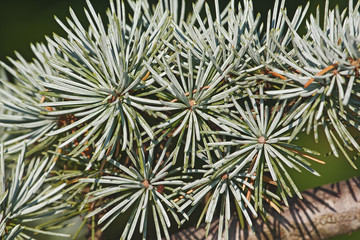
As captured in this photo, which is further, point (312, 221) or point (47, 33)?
point (47, 33)

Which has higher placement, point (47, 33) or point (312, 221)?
point (47, 33)

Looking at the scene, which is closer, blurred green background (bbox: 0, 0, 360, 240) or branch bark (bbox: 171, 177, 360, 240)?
branch bark (bbox: 171, 177, 360, 240)

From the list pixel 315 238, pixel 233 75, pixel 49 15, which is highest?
pixel 49 15

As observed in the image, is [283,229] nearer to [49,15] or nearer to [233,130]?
[233,130]

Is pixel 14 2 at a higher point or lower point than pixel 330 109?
higher

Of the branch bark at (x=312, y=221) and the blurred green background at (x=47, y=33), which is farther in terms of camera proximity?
the blurred green background at (x=47, y=33)

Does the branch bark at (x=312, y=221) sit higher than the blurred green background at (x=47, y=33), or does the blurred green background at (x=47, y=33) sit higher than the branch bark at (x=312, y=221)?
the blurred green background at (x=47, y=33)

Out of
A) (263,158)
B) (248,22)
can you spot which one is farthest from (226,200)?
(248,22)

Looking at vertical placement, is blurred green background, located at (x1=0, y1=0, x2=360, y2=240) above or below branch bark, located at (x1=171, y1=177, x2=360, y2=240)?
above
